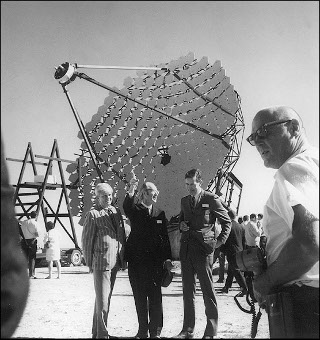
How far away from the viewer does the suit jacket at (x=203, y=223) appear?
16.6ft

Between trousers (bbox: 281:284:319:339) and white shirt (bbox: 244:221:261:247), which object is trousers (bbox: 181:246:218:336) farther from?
white shirt (bbox: 244:221:261:247)

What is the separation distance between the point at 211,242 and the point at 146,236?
2.31ft

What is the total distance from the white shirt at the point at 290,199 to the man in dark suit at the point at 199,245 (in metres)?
2.83

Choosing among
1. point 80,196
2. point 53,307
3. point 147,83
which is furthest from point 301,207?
point 80,196

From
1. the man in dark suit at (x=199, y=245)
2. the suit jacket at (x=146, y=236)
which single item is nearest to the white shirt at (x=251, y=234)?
the man in dark suit at (x=199, y=245)

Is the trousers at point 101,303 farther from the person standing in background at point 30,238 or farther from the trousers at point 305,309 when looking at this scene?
the person standing in background at point 30,238

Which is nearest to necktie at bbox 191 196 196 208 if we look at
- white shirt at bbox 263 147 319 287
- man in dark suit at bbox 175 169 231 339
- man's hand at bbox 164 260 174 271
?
man in dark suit at bbox 175 169 231 339

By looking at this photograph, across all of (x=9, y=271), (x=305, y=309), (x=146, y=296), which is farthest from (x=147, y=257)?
(x=9, y=271)

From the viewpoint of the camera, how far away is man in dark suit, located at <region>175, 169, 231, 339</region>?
4.86 metres

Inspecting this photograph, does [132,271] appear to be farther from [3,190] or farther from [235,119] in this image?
[235,119]

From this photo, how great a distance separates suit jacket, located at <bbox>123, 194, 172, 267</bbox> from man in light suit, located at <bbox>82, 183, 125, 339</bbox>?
0.12 metres

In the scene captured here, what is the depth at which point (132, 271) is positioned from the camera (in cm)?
508

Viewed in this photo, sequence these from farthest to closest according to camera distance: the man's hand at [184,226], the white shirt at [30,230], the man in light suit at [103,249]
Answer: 1. the white shirt at [30,230]
2. the man's hand at [184,226]
3. the man in light suit at [103,249]

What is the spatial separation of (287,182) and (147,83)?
968cm
